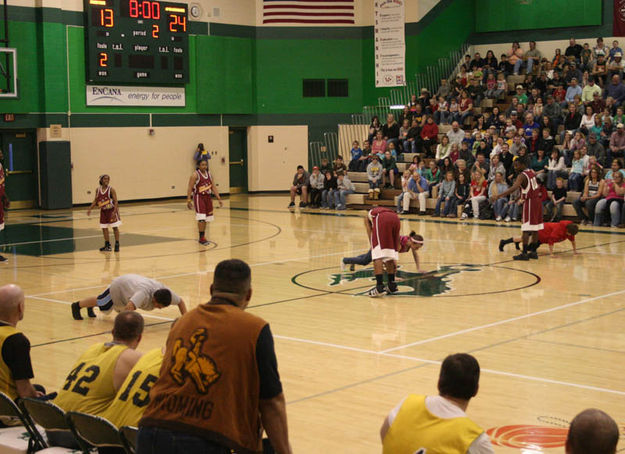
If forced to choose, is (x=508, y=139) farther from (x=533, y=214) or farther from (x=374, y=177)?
(x=533, y=214)

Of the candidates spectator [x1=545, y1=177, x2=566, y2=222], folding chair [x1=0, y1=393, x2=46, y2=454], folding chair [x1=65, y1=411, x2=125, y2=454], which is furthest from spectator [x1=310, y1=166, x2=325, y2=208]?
folding chair [x1=65, y1=411, x2=125, y2=454]

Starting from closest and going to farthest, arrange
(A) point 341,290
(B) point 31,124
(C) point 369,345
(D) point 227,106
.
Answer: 1. (C) point 369,345
2. (A) point 341,290
3. (B) point 31,124
4. (D) point 227,106

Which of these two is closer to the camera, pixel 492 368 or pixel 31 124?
pixel 492 368

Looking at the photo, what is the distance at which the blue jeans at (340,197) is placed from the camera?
2642 centimetres

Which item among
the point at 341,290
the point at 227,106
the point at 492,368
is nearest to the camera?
the point at 492,368

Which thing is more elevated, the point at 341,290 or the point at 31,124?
the point at 31,124

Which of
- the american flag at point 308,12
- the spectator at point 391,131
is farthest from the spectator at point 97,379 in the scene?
the american flag at point 308,12

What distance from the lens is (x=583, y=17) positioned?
96.6 feet

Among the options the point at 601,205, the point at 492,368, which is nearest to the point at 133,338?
the point at 492,368

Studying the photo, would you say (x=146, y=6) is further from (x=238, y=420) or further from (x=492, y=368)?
(x=238, y=420)

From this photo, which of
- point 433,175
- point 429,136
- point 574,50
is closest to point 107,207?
point 433,175

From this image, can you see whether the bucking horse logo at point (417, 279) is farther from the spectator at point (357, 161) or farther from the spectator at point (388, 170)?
the spectator at point (357, 161)

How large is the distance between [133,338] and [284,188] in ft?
90.0

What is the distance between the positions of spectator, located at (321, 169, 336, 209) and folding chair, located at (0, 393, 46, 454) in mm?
21084
